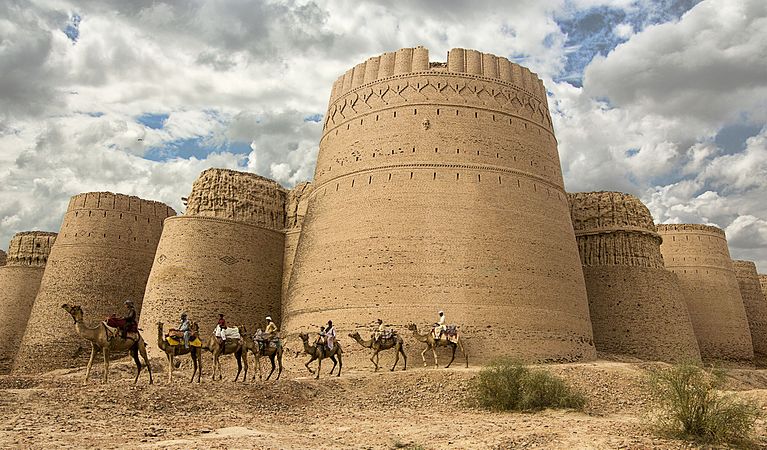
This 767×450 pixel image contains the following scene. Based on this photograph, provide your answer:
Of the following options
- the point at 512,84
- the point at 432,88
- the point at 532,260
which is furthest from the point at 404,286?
the point at 512,84

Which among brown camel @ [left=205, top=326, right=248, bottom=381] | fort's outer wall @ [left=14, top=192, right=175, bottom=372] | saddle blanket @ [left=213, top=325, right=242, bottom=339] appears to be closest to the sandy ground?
brown camel @ [left=205, top=326, right=248, bottom=381]

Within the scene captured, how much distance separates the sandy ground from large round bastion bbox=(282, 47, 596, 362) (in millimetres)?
2567

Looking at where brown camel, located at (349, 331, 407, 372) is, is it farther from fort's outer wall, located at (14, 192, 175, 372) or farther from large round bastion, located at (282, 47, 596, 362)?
fort's outer wall, located at (14, 192, 175, 372)

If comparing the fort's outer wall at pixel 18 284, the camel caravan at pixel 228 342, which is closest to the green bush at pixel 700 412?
the camel caravan at pixel 228 342

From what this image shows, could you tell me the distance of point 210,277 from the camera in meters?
19.5

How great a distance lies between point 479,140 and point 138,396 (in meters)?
11.0

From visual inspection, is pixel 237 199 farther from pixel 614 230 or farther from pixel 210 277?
pixel 614 230

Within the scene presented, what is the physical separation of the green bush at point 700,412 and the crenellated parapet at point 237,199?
14970 millimetres

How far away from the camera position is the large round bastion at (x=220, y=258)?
19.2m

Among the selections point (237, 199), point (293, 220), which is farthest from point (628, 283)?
point (237, 199)

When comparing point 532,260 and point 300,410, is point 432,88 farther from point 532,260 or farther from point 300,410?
point 300,410

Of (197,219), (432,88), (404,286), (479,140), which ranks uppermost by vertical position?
(432,88)

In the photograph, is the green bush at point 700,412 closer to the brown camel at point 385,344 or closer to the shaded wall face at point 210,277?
the brown camel at point 385,344

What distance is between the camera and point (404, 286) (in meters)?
15.5
